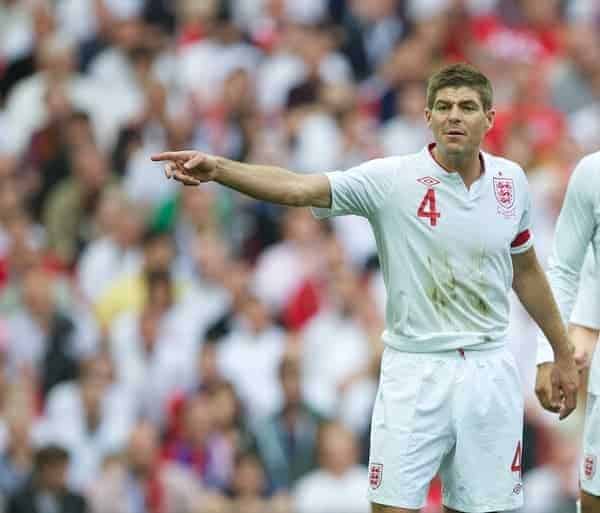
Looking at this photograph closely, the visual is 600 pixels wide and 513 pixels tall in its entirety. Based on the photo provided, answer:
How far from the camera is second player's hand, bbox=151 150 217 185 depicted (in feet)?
21.7

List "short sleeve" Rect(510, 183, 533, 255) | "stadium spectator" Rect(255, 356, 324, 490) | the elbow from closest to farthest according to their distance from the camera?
the elbow < "short sleeve" Rect(510, 183, 533, 255) < "stadium spectator" Rect(255, 356, 324, 490)

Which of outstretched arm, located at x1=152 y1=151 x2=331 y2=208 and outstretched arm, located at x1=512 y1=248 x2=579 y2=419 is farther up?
outstretched arm, located at x1=152 y1=151 x2=331 y2=208

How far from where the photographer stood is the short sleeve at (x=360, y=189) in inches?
282

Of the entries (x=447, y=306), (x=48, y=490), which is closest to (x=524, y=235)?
(x=447, y=306)

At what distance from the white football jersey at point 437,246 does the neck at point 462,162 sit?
0.08 ft

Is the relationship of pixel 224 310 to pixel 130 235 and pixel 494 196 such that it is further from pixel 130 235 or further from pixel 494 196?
pixel 494 196

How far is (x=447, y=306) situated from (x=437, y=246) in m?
0.25

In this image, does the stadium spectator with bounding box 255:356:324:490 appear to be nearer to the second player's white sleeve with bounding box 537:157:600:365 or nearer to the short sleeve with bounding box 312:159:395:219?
the second player's white sleeve with bounding box 537:157:600:365

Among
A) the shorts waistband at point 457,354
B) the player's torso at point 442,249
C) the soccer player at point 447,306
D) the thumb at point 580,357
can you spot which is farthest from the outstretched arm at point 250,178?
the thumb at point 580,357

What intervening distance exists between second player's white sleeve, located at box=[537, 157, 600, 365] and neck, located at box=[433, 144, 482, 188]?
524 millimetres

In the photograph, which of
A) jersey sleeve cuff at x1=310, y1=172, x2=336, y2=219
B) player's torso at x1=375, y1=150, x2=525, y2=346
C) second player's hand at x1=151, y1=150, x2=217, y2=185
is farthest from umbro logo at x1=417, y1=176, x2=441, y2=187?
second player's hand at x1=151, y1=150, x2=217, y2=185

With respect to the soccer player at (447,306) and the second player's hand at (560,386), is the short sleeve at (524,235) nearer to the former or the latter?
the soccer player at (447,306)

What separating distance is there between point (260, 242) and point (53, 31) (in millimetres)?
2952

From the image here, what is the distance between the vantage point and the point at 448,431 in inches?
291
